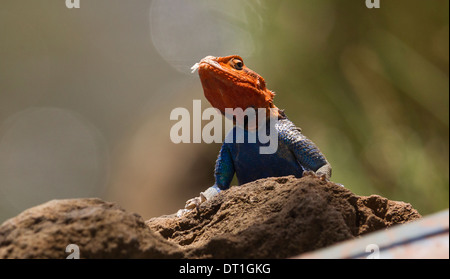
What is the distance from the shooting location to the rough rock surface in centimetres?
102

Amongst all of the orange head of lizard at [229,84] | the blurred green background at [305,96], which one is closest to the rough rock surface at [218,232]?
the orange head of lizard at [229,84]

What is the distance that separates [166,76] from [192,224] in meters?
5.09

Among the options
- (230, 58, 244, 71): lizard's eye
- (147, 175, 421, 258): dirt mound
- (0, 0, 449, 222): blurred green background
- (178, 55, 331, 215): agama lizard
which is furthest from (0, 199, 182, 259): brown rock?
(0, 0, 449, 222): blurred green background

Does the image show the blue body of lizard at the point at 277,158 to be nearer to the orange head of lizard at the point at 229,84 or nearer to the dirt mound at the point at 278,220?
the orange head of lizard at the point at 229,84

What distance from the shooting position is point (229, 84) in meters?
1.77

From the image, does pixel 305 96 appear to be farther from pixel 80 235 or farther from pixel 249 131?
pixel 80 235

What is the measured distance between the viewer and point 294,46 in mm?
4188

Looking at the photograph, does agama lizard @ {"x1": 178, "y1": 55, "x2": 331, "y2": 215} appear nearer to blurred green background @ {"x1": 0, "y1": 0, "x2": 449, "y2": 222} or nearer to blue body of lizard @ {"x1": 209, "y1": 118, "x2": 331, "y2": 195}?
blue body of lizard @ {"x1": 209, "y1": 118, "x2": 331, "y2": 195}

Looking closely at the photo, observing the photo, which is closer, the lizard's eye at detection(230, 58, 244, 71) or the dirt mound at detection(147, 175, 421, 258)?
the dirt mound at detection(147, 175, 421, 258)

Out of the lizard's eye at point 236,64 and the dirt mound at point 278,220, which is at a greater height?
the lizard's eye at point 236,64

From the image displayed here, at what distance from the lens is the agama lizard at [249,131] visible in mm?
1753

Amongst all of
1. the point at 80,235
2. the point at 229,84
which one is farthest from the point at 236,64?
the point at 80,235
